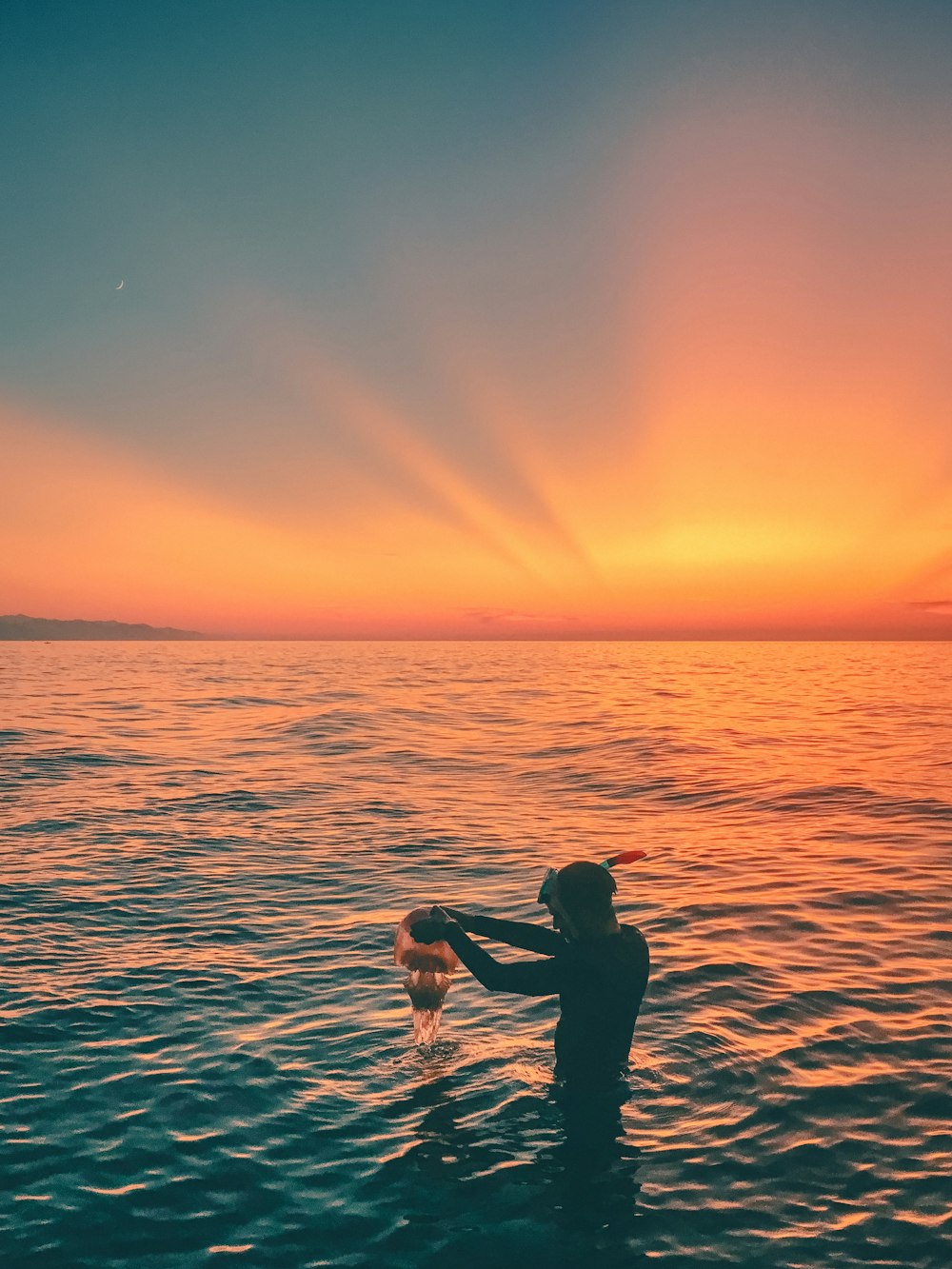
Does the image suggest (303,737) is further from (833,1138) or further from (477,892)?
(833,1138)

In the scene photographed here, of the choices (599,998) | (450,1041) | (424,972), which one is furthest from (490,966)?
(450,1041)

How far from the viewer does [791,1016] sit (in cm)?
900

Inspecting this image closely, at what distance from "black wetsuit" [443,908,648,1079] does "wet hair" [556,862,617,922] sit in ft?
0.78

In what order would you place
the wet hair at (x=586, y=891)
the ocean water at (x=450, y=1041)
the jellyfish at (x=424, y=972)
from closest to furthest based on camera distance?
the ocean water at (x=450, y=1041), the wet hair at (x=586, y=891), the jellyfish at (x=424, y=972)

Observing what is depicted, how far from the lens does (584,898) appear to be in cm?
615

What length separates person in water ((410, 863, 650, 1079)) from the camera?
20.0 ft

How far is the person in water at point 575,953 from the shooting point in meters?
6.09

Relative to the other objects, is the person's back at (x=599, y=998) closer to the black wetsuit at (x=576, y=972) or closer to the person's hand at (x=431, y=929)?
the black wetsuit at (x=576, y=972)

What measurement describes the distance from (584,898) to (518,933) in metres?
0.55

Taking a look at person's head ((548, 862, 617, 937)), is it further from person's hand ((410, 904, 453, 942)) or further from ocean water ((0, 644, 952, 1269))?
ocean water ((0, 644, 952, 1269))

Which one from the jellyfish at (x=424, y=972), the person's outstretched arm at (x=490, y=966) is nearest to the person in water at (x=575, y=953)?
the person's outstretched arm at (x=490, y=966)

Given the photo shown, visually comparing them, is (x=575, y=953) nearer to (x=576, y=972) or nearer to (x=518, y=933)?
(x=576, y=972)

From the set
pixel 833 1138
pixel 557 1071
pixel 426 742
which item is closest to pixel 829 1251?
pixel 833 1138

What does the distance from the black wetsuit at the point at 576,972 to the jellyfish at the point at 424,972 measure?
59 centimetres
